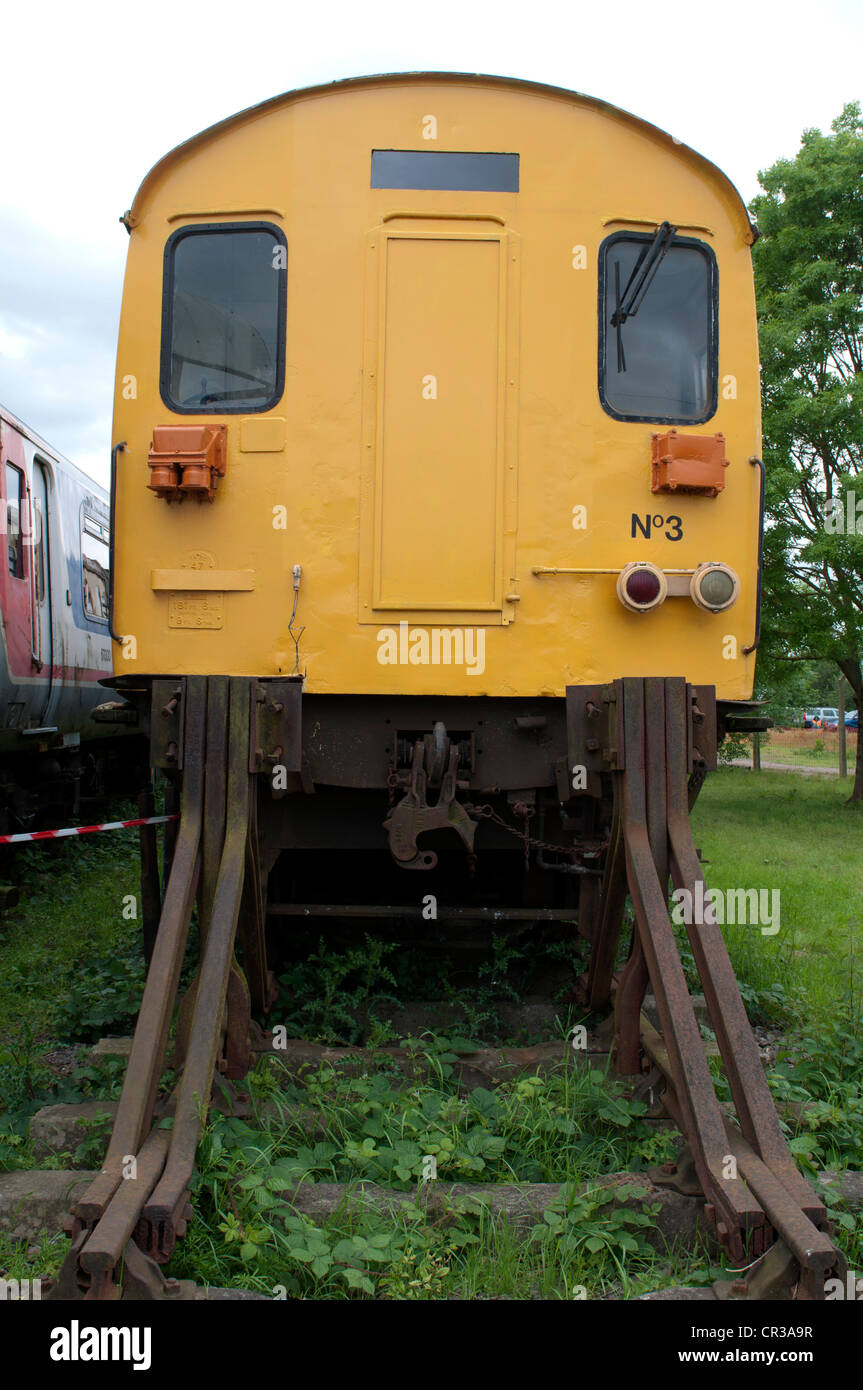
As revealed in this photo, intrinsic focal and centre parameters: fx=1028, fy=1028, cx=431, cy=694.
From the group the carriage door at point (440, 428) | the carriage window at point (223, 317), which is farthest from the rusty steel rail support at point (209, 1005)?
the carriage window at point (223, 317)

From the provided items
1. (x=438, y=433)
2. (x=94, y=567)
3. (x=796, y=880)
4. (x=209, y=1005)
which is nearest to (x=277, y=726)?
(x=209, y=1005)

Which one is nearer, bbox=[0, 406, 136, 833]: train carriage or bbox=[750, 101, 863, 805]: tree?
bbox=[0, 406, 136, 833]: train carriage

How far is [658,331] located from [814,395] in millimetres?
9867

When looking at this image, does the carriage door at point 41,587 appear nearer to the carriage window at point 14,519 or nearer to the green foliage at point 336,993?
the carriage window at point 14,519

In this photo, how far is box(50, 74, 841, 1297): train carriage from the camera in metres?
4.18

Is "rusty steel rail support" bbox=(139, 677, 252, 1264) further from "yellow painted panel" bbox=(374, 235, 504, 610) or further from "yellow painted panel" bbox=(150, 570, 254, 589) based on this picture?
"yellow painted panel" bbox=(374, 235, 504, 610)

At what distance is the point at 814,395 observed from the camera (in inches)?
519

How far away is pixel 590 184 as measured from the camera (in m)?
4.30

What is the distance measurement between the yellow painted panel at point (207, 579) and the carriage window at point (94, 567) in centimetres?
676

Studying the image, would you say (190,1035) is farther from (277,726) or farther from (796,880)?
(796,880)

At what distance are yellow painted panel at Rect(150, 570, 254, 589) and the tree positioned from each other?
31.7 ft

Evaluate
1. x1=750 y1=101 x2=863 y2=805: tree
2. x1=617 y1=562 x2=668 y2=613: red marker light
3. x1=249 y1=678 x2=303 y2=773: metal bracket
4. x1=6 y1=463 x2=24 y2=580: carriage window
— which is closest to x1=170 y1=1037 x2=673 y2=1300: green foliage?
x1=249 y1=678 x2=303 y2=773: metal bracket

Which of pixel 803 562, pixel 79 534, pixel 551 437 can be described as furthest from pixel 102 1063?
pixel 803 562
